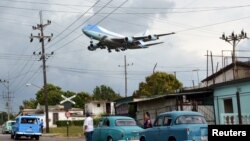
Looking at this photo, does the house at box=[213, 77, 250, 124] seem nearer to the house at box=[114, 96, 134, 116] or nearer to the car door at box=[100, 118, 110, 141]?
the car door at box=[100, 118, 110, 141]

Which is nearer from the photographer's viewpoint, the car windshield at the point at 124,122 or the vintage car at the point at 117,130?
the vintage car at the point at 117,130

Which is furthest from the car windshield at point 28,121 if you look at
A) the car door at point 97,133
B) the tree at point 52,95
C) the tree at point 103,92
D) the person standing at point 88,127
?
the tree at point 103,92

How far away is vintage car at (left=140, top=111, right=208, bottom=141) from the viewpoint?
16.4 m

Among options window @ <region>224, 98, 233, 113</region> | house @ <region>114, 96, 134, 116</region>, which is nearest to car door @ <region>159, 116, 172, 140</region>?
window @ <region>224, 98, 233, 113</region>

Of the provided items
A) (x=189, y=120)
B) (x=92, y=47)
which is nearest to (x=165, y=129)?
(x=189, y=120)

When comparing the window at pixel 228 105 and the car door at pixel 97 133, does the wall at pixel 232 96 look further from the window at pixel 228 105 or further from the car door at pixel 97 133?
the car door at pixel 97 133

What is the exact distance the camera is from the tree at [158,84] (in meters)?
78.7

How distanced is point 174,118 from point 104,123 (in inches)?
204

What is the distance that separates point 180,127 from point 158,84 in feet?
208

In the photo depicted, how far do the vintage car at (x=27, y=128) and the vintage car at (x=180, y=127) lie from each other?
2056 cm

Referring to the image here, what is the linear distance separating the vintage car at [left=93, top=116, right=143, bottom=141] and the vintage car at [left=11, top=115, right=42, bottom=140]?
645 inches

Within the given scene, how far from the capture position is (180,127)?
659 inches

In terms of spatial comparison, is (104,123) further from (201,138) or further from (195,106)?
(195,106)

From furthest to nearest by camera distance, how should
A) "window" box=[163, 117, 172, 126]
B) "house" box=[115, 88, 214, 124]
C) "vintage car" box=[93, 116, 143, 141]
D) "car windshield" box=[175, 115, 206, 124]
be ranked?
"house" box=[115, 88, 214, 124], "vintage car" box=[93, 116, 143, 141], "window" box=[163, 117, 172, 126], "car windshield" box=[175, 115, 206, 124]
